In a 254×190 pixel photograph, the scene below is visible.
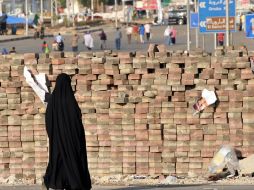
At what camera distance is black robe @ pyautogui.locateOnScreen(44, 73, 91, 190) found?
11.6 meters

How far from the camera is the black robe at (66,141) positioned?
38.0 feet

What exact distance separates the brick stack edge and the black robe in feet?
20.7

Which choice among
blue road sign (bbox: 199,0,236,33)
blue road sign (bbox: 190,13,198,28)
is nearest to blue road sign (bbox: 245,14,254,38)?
blue road sign (bbox: 199,0,236,33)

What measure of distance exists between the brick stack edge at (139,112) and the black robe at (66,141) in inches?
248

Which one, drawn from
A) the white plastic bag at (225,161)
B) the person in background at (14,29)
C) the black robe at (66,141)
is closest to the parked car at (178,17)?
the person in background at (14,29)

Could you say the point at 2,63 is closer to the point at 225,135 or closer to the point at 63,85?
the point at 225,135

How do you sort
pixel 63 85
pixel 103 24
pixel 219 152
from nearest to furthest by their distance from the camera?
pixel 63 85, pixel 219 152, pixel 103 24

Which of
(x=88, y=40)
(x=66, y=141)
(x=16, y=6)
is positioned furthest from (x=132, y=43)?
(x=16, y=6)

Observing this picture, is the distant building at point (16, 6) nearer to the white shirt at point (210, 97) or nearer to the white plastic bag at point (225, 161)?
the white shirt at point (210, 97)

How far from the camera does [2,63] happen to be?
18.5 metres

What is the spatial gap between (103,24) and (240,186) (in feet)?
310

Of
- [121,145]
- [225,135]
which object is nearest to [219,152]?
[225,135]

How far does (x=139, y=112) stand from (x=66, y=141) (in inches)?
260

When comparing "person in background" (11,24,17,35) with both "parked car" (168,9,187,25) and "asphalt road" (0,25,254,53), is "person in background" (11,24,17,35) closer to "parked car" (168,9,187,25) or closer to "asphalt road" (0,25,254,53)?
"asphalt road" (0,25,254,53)
